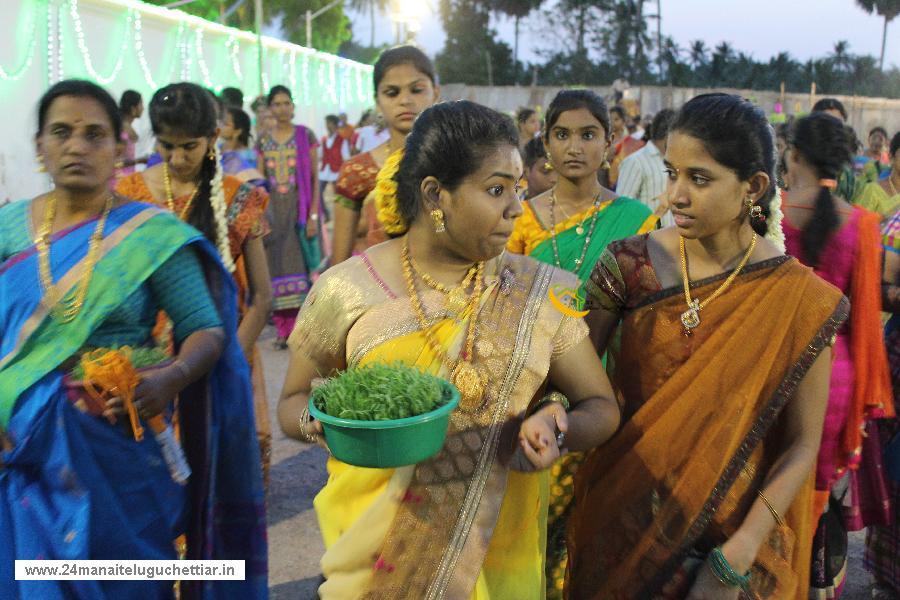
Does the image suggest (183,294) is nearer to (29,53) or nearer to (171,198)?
(171,198)

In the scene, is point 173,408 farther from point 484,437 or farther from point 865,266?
point 865,266

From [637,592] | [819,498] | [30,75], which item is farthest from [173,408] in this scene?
[30,75]

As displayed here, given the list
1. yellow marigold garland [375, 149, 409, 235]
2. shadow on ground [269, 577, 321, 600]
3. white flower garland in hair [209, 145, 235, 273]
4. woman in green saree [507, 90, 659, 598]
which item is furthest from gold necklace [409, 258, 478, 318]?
shadow on ground [269, 577, 321, 600]

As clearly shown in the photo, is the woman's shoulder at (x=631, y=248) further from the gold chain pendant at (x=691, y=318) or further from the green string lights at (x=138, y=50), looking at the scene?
the green string lights at (x=138, y=50)

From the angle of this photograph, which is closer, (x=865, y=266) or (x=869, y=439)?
(x=865, y=266)

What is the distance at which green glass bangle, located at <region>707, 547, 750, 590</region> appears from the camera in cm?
223

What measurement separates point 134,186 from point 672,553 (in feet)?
9.59

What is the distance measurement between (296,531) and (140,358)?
2262mm

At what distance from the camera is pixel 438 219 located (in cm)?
212

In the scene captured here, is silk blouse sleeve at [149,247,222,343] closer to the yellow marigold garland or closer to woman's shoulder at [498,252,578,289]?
the yellow marigold garland

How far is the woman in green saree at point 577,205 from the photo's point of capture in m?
3.93

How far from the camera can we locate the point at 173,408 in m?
3.09

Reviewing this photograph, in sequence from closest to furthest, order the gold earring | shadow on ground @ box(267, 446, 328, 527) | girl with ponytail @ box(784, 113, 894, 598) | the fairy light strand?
1. the gold earring
2. girl with ponytail @ box(784, 113, 894, 598)
3. shadow on ground @ box(267, 446, 328, 527)
4. the fairy light strand

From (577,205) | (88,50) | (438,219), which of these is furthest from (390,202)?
(88,50)
